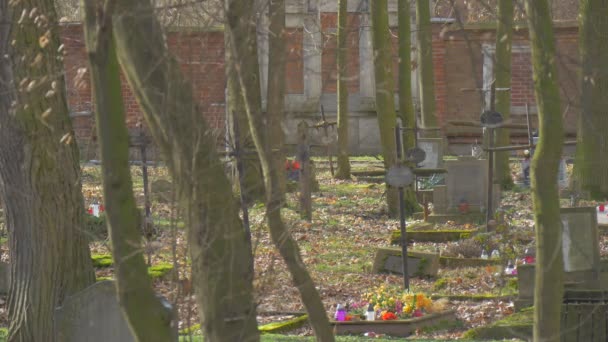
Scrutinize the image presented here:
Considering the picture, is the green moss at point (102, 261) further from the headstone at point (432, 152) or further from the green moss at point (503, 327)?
the headstone at point (432, 152)

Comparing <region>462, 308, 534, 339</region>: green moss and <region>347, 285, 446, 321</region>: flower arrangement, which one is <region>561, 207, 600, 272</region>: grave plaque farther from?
<region>347, 285, 446, 321</region>: flower arrangement

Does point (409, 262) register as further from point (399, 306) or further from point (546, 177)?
point (546, 177)

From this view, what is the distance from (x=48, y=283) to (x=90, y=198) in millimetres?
11098

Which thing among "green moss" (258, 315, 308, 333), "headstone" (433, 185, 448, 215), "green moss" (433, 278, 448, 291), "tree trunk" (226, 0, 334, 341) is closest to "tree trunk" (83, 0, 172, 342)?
"tree trunk" (226, 0, 334, 341)

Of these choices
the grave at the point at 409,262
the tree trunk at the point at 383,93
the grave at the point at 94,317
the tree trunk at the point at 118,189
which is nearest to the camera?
the tree trunk at the point at 118,189

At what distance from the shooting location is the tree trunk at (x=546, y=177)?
18.6ft

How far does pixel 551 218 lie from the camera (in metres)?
5.89

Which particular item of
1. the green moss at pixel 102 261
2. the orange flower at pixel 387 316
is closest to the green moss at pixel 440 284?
the orange flower at pixel 387 316

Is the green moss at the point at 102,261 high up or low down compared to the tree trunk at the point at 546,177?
down

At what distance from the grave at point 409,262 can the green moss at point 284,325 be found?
2.83 m

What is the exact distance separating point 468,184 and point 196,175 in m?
12.7

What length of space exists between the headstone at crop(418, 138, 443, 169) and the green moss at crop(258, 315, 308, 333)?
10685 millimetres

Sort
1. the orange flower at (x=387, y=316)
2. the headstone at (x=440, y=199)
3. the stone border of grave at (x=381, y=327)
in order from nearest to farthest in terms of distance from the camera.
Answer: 1. the stone border of grave at (x=381, y=327)
2. the orange flower at (x=387, y=316)
3. the headstone at (x=440, y=199)

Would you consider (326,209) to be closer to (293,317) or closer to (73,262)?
(293,317)
